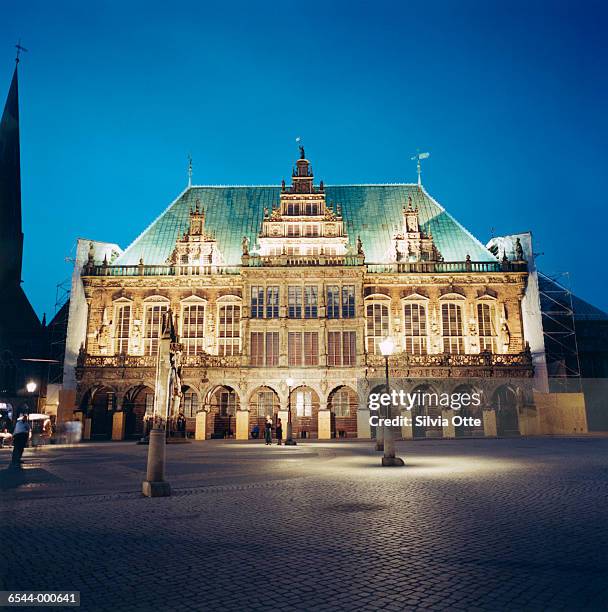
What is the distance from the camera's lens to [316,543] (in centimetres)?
723

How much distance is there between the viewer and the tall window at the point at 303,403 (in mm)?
40844

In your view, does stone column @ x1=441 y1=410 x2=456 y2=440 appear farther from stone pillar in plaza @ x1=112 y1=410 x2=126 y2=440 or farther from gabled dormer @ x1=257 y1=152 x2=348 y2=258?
stone pillar in plaza @ x1=112 y1=410 x2=126 y2=440

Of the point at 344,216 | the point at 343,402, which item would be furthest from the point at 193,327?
the point at 344,216

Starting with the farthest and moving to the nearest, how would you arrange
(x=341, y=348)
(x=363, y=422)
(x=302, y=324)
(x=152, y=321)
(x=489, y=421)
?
(x=152, y=321)
(x=302, y=324)
(x=341, y=348)
(x=489, y=421)
(x=363, y=422)

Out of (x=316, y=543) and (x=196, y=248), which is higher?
(x=196, y=248)

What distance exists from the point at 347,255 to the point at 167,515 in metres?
33.3

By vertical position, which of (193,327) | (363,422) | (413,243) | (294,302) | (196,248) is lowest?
(363,422)

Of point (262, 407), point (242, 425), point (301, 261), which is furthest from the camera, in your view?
point (262, 407)

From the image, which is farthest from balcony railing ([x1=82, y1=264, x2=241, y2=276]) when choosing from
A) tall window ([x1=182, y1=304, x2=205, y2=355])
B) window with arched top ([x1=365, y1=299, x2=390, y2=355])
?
window with arched top ([x1=365, y1=299, x2=390, y2=355])

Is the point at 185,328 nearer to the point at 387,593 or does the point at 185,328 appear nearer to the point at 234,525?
the point at 234,525

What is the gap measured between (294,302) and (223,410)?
35.9 ft

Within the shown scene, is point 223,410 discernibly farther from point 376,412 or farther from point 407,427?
point 407,427

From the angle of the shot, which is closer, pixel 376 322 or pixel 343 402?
pixel 343 402

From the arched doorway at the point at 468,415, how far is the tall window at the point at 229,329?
17620mm
